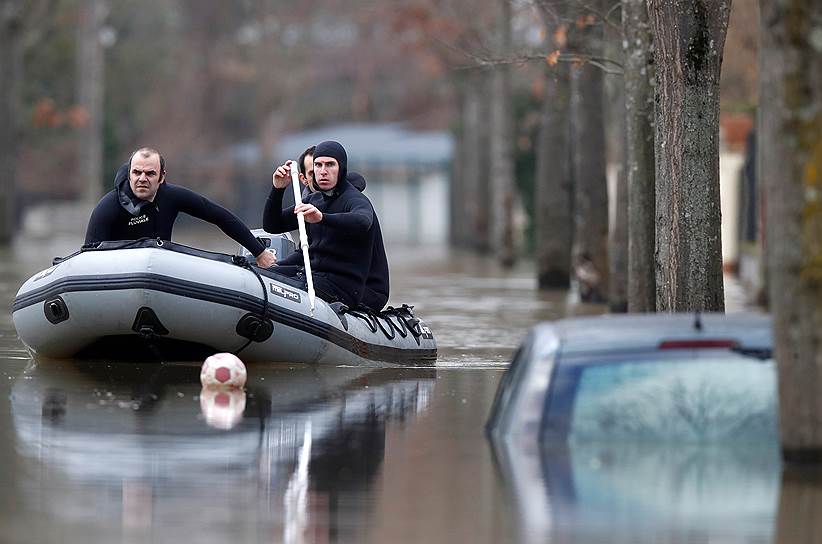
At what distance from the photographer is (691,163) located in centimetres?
1454

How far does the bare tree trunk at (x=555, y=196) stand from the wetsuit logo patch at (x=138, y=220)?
15892 mm

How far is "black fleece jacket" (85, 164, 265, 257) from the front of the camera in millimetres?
16125

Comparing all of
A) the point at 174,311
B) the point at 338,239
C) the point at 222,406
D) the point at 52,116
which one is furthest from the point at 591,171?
the point at 52,116

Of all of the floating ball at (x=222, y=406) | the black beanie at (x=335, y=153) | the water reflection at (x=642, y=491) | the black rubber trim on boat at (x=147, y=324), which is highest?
the black beanie at (x=335, y=153)

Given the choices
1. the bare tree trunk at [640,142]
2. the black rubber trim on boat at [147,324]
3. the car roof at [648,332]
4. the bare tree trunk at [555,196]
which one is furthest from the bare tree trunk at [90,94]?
the car roof at [648,332]

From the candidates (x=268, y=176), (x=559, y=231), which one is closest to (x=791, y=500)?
(x=559, y=231)

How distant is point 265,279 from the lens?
16.1 meters

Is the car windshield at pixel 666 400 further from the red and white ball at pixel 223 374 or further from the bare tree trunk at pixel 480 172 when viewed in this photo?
the bare tree trunk at pixel 480 172

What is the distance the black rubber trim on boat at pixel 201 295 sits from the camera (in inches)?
604

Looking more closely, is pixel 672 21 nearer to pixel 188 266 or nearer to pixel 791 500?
pixel 188 266

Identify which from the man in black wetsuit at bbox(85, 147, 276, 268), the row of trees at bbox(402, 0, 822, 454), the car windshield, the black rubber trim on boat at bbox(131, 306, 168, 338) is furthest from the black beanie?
the car windshield

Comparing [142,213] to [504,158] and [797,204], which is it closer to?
[797,204]

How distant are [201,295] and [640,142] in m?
4.41

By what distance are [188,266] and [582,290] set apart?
11.9 meters
